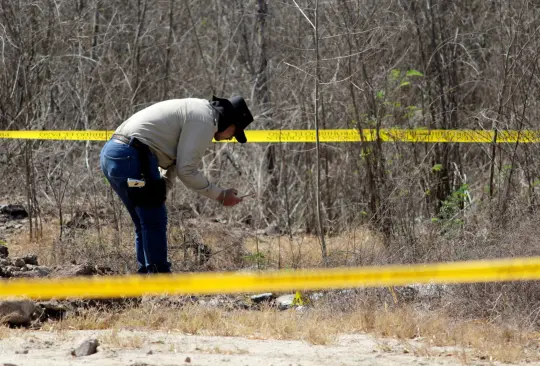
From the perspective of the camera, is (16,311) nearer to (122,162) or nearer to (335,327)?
(122,162)

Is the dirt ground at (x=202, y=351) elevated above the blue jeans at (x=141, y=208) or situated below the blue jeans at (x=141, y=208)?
below

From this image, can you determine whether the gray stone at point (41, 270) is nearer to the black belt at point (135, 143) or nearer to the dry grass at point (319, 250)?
the black belt at point (135, 143)

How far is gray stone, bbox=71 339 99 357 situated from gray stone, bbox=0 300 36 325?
89 cm

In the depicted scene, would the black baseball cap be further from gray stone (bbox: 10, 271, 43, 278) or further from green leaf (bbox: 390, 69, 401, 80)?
green leaf (bbox: 390, 69, 401, 80)

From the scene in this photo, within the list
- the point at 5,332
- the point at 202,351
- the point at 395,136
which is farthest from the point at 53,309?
the point at 395,136

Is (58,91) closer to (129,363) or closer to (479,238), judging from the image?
(479,238)

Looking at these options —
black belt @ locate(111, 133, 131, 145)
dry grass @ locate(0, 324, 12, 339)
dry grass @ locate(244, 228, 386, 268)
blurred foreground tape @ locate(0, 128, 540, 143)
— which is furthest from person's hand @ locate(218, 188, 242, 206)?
blurred foreground tape @ locate(0, 128, 540, 143)

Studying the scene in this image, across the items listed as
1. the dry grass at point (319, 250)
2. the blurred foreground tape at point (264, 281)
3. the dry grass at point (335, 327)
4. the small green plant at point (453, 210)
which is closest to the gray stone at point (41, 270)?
the dry grass at point (335, 327)

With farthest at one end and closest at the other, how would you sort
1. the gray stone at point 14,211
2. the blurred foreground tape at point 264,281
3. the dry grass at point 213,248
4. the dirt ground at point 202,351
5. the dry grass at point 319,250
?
the gray stone at point 14,211 < the dry grass at point 213,248 < the dry grass at point 319,250 < the dirt ground at point 202,351 < the blurred foreground tape at point 264,281

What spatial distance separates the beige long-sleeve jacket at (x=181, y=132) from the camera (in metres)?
6.64

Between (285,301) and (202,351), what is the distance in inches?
78.3

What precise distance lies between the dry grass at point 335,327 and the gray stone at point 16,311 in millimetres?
212

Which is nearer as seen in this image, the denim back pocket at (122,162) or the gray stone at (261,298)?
the denim back pocket at (122,162)

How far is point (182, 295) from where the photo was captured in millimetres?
6848
